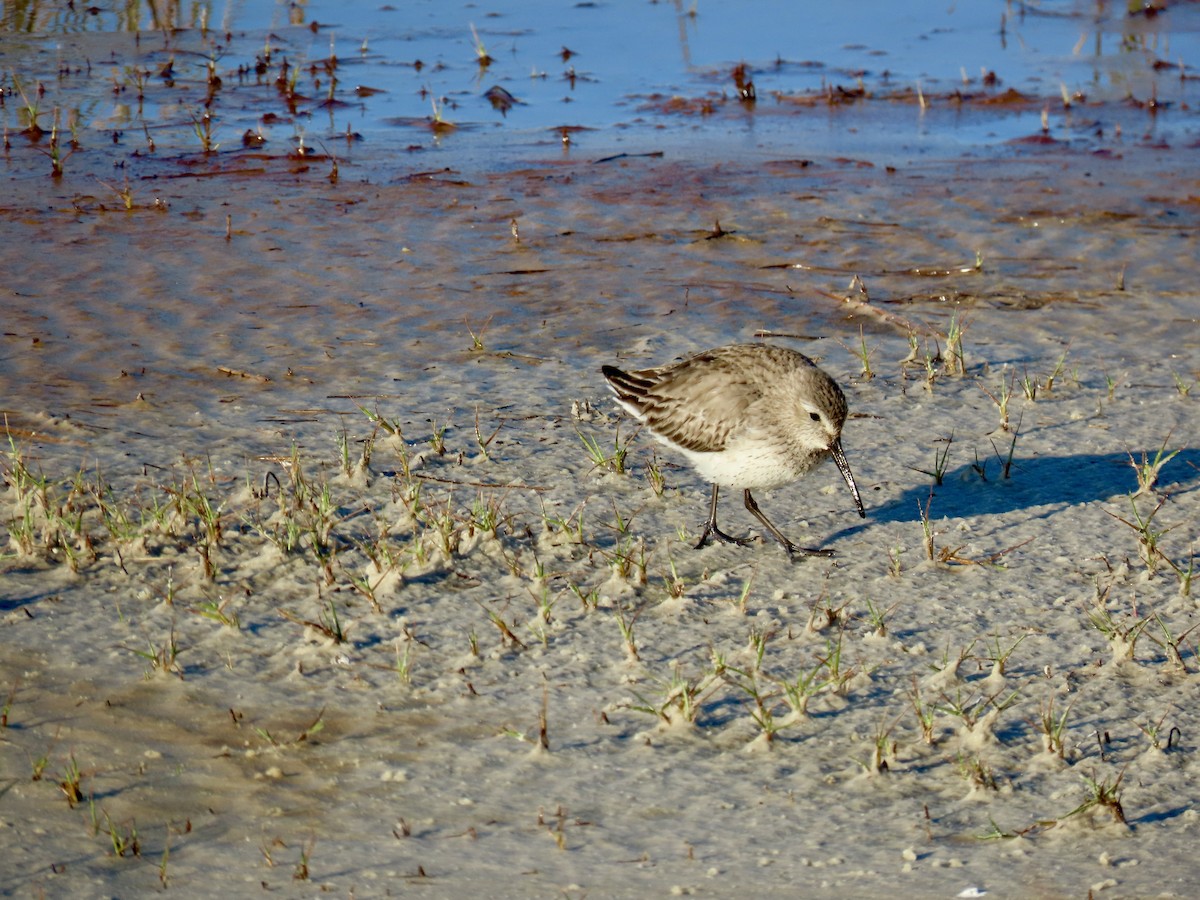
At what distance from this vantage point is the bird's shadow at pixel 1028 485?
22.9 ft

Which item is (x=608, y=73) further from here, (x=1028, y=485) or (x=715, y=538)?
(x=715, y=538)

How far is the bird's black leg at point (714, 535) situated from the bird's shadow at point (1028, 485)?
0.44m

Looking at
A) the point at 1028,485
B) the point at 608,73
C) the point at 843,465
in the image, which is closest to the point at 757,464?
the point at 843,465

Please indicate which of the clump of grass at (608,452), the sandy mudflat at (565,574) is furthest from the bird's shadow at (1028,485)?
the clump of grass at (608,452)

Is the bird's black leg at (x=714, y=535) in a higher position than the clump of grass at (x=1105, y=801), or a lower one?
higher

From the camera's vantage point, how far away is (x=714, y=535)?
6.72 meters

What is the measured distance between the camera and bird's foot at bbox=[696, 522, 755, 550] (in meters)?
6.60

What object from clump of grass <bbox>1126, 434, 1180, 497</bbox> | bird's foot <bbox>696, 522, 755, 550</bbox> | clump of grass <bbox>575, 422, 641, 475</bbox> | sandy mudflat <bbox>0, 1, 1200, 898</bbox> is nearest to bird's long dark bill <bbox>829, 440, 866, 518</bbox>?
sandy mudflat <bbox>0, 1, 1200, 898</bbox>

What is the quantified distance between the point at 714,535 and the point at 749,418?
23.2 inches

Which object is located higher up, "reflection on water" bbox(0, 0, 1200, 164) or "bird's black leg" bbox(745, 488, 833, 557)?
"reflection on water" bbox(0, 0, 1200, 164)

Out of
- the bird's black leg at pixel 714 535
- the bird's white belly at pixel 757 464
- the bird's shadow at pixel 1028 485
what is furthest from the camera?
the bird's shadow at pixel 1028 485

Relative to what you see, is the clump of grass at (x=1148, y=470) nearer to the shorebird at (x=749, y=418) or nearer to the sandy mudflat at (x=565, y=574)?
the sandy mudflat at (x=565, y=574)

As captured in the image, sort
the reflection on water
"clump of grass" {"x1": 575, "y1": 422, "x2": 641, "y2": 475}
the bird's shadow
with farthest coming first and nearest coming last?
the reflection on water, "clump of grass" {"x1": 575, "y1": 422, "x2": 641, "y2": 475}, the bird's shadow

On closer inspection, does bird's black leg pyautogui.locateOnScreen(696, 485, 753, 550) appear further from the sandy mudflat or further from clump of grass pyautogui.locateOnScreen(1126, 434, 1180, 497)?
clump of grass pyautogui.locateOnScreen(1126, 434, 1180, 497)
